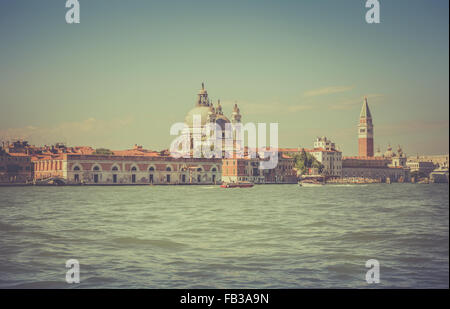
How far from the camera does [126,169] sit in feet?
152

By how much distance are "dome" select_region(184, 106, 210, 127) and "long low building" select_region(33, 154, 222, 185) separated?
858 cm

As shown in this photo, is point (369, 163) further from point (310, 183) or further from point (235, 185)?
point (235, 185)

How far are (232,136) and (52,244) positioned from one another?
50.6 m

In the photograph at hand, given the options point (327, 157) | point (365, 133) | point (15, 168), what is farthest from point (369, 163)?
point (15, 168)

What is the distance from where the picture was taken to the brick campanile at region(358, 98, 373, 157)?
78875 mm

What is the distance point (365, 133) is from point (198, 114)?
31673 mm

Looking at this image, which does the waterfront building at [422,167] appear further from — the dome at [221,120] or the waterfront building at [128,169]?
the waterfront building at [128,169]

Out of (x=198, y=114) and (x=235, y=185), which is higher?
(x=198, y=114)

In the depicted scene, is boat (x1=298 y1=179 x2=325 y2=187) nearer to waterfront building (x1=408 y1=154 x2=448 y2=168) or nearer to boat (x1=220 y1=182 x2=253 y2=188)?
boat (x1=220 y1=182 x2=253 y2=188)

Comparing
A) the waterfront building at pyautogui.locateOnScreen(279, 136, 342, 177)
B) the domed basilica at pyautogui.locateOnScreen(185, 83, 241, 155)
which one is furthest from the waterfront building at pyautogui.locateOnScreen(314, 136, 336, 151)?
the domed basilica at pyautogui.locateOnScreen(185, 83, 241, 155)

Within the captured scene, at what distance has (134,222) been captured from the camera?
12.2m

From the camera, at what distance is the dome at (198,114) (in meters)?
60.2

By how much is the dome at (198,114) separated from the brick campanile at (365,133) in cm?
3021
